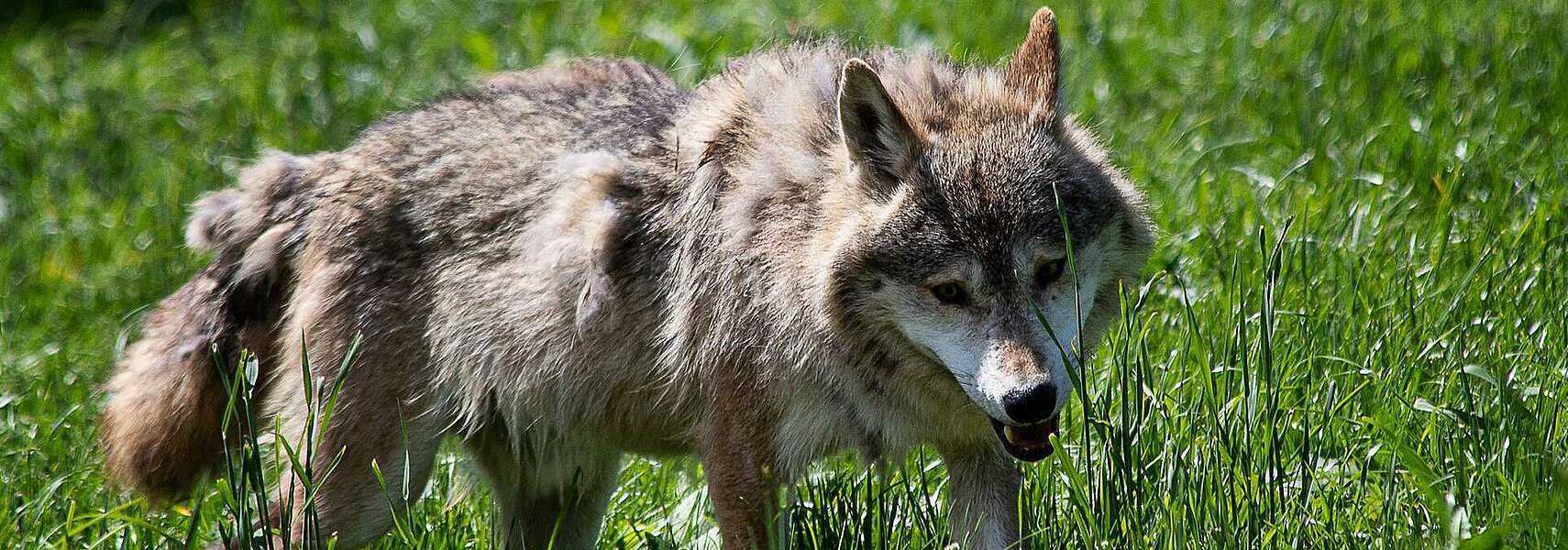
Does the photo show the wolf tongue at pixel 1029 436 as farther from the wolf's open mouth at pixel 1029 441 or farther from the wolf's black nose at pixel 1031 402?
the wolf's black nose at pixel 1031 402

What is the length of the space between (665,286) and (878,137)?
0.78m

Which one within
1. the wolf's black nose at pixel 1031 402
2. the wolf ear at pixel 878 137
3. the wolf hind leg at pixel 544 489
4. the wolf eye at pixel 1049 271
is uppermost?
the wolf ear at pixel 878 137

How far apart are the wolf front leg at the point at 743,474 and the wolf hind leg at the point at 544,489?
2.21 feet

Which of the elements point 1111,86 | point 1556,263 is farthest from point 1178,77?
point 1556,263

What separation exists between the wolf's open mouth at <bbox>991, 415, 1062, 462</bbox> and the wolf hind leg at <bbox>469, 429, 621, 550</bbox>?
1468 mm

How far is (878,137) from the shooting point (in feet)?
12.4

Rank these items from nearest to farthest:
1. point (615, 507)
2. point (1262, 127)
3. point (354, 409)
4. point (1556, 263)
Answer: point (354, 409) → point (1556, 263) → point (615, 507) → point (1262, 127)

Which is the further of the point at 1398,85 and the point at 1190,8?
the point at 1190,8

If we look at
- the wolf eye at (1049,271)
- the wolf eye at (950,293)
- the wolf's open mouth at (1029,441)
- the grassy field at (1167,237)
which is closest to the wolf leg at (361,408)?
the grassy field at (1167,237)

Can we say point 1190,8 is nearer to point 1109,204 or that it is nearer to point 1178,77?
point 1178,77

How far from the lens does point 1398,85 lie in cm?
699

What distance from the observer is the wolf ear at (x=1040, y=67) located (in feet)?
13.1

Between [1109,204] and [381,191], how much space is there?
6.87 feet

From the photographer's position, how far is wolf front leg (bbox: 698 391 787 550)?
13.1 feet
